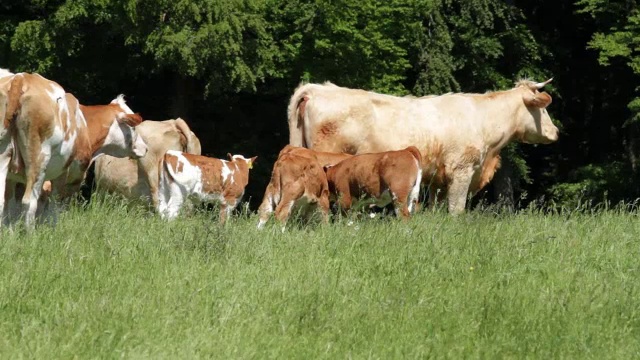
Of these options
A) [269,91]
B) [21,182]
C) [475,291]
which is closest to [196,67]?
[269,91]

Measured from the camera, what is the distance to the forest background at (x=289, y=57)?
2577 cm

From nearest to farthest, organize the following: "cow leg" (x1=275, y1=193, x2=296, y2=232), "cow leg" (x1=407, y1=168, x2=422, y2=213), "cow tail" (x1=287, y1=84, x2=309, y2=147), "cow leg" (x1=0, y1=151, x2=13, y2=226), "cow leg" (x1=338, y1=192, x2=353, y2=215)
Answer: "cow leg" (x1=0, y1=151, x2=13, y2=226)
"cow leg" (x1=275, y1=193, x2=296, y2=232)
"cow leg" (x1=407, y1=168, x2=422, y2=213)
"cow leg" (x1=338, y1=192, x2=353, y2=215)
"cow tail" (x1=287, y1=84, x2=309, y2=147)

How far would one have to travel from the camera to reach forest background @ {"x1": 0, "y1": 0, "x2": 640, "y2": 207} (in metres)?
25.8

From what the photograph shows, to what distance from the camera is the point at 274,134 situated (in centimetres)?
3016

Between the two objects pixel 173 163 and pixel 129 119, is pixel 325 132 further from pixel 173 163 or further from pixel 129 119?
pixel 129 119

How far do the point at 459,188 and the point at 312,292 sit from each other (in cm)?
824

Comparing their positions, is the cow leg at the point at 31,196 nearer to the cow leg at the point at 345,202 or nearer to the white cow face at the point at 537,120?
the cow leg at the point at 345,202

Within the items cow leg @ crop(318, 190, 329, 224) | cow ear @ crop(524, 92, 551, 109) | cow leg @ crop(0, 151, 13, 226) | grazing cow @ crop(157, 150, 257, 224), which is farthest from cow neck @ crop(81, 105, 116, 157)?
cow ear @ crop(524, 92, 551, 109)

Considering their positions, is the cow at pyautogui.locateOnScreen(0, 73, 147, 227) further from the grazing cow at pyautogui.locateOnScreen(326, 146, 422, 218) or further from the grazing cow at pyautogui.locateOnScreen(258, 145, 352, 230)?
the grazing cow at pyautogui.locateOnScreen(326, 146, 422, 218)

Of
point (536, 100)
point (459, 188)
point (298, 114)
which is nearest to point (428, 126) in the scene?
point (459, 188)

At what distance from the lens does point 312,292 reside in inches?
326

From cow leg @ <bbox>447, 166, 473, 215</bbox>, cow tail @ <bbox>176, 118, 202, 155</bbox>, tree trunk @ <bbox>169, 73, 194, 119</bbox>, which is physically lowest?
tree trunk @ <bbox>169, 73, 194, 119</bbox>

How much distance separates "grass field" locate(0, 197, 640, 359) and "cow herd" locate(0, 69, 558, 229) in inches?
29.3

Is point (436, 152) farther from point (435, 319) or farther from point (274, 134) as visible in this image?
point (274, 134)
